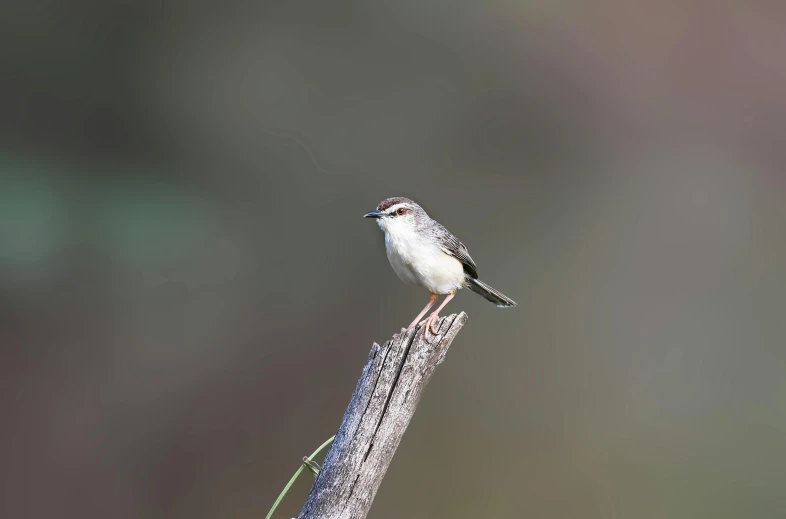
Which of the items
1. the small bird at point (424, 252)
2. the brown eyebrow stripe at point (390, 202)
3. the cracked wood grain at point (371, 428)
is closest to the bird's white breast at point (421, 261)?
the small bird at point (424, 252)

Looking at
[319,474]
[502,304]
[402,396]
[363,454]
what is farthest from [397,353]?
[502,304]

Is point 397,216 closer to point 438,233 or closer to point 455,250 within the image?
point 438,233

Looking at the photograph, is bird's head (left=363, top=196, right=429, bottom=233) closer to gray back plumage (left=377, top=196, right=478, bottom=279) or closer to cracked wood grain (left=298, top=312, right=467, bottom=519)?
gray back plumage (left=377, top=196, right=478, bottom=279)

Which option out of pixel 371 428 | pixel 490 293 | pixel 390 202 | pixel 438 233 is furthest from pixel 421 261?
pixel 371 428

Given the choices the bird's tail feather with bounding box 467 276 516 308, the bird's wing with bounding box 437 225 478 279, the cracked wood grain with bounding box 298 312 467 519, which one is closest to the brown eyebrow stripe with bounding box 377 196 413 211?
the bird's wing with bounding box 437 225 478 279

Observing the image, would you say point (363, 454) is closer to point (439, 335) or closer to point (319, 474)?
point (319, 474)

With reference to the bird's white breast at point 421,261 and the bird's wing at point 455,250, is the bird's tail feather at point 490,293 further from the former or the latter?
the bird's white breast at point 421,261

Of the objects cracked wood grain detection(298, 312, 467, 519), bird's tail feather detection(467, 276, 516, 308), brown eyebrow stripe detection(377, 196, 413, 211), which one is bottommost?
cracked wood grain detection(298, 312, 467, 519)
